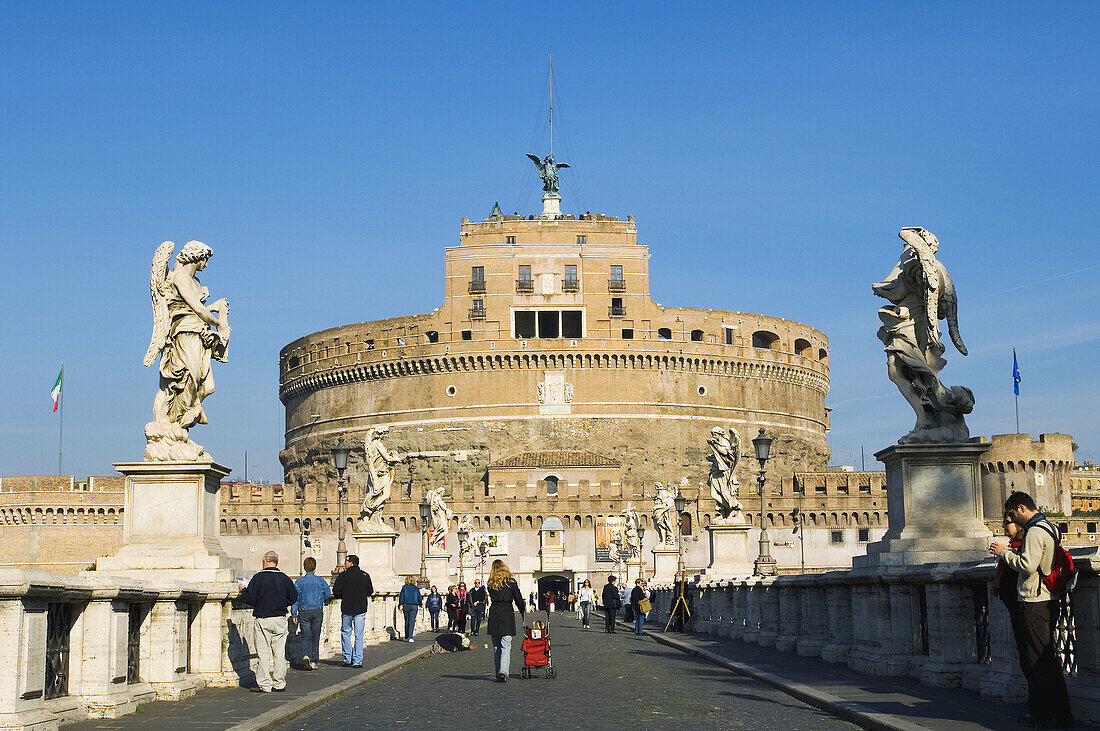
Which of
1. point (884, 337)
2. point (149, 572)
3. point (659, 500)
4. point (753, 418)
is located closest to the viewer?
point (149, 572)

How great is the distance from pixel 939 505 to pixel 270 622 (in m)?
5.50

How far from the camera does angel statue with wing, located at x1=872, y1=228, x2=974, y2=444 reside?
10.7 meters

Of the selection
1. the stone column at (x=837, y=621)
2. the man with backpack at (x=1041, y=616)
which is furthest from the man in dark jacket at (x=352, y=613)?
the man with backpack at (x=1041, y=616)

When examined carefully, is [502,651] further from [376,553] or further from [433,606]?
[433,606]

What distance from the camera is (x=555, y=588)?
65500mm

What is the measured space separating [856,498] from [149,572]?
60.6 meters

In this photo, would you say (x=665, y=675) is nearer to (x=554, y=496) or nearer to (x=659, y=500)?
(x=659, y=500)

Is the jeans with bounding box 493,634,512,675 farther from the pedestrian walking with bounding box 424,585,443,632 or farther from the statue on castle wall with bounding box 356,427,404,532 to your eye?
the pedestrian walking with bounding box 424,585,443,632

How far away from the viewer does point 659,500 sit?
122ft

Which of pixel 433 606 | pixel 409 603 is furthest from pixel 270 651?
pixel 433 606

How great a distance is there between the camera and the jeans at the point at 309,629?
13.2 m

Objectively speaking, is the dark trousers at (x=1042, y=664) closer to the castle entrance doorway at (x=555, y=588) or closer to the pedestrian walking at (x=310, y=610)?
the pedestrian walking at (x=310, y=610)

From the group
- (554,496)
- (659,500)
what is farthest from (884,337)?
(554,496)

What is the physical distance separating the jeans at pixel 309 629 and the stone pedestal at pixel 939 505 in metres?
5.75
